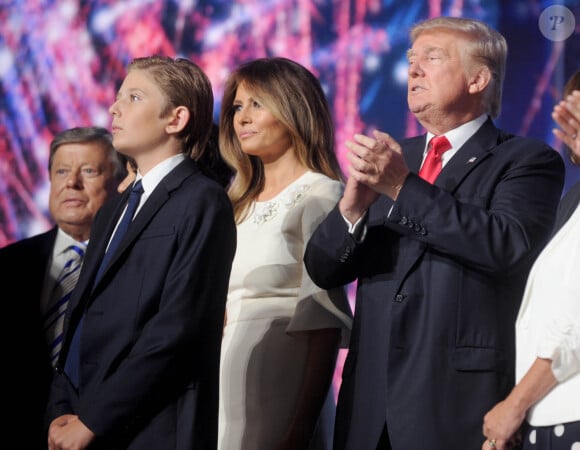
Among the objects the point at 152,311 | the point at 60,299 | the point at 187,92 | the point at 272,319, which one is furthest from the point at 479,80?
the point at 60,299

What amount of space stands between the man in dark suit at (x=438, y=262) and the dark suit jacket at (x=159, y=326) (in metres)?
0.33

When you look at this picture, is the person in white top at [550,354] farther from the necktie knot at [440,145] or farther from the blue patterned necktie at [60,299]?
the blue patterned necktie at [60,299]

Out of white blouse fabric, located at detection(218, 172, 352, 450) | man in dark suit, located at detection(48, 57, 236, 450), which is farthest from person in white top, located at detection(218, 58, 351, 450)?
man in dark suit, located at detection(48, 57, 236, 450)

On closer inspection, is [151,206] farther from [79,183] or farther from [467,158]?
[79,183]

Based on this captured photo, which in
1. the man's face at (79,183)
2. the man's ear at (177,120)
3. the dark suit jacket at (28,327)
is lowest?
the dark suit jacket at (28,327)

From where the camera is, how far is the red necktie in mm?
2570

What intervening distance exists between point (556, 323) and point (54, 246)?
2031mm

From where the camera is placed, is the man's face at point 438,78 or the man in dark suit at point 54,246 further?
the man in dark suit at point 54,246

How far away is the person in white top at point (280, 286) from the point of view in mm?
2916

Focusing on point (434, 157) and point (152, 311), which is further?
point (434, 157)

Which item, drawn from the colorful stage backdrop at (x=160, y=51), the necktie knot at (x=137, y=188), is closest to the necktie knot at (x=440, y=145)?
the necktie knot at (x=137, y=188)

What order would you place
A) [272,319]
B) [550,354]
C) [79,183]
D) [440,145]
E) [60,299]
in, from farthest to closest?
1. [79,183]
2. [60,299]
3. [272,319]
4. [440,145]
5. [550,354]

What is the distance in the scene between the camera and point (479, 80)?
2.64m

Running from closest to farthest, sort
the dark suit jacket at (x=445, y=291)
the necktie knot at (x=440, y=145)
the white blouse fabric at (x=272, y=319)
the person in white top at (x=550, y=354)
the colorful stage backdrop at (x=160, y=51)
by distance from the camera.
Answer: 1. the person in white top at (x=550, y=354)
2. the dark suit jacket at (x=445, y=291)
3. the necktie knot at (x=440, y=145)
4. the white blouse fabric at (x=272, y=319)
5. the colorful stage backdrop at (x=160, y=51)
